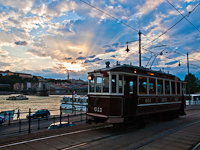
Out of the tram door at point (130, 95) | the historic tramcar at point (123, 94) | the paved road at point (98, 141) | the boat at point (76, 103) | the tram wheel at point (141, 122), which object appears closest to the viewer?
the paved road at point (98, 141)

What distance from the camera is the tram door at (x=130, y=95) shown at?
880 cm

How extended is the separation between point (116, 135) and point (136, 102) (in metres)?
2.16

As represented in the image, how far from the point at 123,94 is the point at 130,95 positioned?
0.63 m

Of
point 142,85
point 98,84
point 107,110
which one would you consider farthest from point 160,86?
point 107,110

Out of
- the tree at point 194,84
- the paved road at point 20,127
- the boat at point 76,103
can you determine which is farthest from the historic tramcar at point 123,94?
the tree at point 194,84

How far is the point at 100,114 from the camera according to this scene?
845 centimetres

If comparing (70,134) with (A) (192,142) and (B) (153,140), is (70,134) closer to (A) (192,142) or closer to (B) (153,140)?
(B) (153,140)

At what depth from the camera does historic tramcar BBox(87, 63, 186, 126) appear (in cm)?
823

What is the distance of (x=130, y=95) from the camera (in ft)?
29.6

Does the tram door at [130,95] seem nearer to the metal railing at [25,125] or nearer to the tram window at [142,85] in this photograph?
the tram window at [142,85]

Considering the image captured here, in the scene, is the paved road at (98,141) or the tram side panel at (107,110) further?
the tram side panel at (107,110)

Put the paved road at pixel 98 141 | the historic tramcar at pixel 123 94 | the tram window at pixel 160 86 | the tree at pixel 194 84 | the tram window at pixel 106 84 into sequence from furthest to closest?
the tree at pixel 194 84, the tram window at pixel 160 86, the tram window at pixel 106 84, the historic tramcar at pixel 123 94, the paved road at pixel 98 141

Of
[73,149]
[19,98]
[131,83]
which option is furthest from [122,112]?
[19,98]

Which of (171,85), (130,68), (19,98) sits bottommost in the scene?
(19,98)
